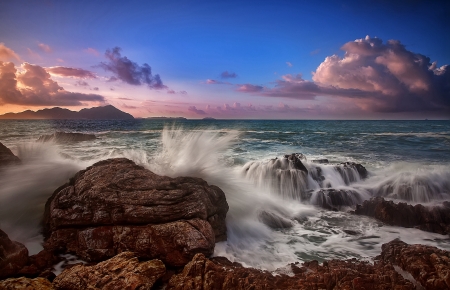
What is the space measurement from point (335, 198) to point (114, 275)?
28.2 ft

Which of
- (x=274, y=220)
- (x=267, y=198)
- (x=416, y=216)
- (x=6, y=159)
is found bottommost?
(x=274, y=220)

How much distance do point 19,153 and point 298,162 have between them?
1193 centimetres

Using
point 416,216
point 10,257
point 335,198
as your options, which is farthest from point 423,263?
point 10,257

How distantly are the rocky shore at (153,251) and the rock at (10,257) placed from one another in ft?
0.05

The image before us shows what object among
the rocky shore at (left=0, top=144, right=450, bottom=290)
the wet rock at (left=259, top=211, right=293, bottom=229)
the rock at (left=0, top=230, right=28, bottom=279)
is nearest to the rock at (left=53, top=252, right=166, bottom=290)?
the rocky shore at (left=0, top=144, right=450, bottom=290)

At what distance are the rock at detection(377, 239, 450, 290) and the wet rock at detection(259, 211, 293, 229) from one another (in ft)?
9.55

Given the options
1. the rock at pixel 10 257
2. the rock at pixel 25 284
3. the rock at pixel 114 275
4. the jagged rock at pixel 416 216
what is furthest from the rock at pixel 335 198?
the rock at pixel 10 257

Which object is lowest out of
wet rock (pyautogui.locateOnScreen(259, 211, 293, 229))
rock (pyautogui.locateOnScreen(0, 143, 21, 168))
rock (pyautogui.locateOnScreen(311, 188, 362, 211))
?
wet rock (pyautogui.locateOnScreen(259, 211, 293, 229))

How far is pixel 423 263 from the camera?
15.4 feet

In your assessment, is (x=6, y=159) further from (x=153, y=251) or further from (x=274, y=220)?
(x=274, y=220)

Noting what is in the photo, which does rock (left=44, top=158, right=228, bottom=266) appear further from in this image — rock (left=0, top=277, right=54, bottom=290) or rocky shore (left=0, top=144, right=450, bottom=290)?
rock (left=0, top=277, right=54, bottom=290)

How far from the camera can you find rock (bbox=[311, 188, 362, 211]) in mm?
9922

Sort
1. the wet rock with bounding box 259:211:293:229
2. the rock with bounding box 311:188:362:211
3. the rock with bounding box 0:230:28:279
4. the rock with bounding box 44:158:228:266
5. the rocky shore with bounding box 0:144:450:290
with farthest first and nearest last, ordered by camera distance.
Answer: the rock with bounding box 311:188:362:211 < the wet rock with bounding box 259:211:293:229 < the rock with bounding box 44:158:228:266 < the rock with bounding box 0:230:28:279 < the rocky shore with bounding box 0:144:450:290

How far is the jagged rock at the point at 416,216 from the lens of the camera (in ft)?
24.9
